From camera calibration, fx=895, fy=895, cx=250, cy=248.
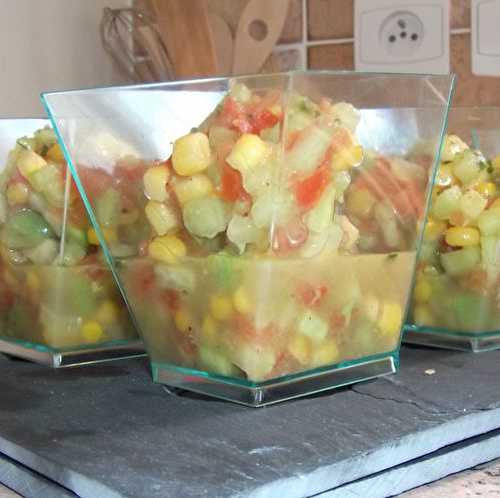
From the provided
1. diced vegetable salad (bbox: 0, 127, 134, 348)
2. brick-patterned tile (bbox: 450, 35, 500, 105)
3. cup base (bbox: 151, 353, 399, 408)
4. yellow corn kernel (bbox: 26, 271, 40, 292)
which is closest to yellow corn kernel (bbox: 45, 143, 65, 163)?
diced vegetable salad (bbox: 0, 127, 134, 348)

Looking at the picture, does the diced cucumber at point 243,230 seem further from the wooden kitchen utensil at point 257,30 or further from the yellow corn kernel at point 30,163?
the wooden kitchen utensil at point 257,30

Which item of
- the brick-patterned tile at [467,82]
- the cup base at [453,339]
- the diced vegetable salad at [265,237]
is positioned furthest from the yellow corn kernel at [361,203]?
the brick-patterned tile at [467,82]

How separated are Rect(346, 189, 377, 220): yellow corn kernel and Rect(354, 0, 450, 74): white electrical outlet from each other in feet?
2.57

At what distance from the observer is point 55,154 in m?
0.81

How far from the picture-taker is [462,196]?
2.68ft

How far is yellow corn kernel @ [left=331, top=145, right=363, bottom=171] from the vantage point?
0.66 metres

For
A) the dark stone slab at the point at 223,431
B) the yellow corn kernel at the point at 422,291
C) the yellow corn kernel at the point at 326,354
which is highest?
the yellow corn kernel at the point at 422,291

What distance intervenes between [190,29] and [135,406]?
1.06m

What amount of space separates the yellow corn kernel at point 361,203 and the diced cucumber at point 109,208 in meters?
0.19

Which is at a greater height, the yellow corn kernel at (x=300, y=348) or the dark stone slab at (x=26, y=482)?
the yellow corn kernel at (x=300, y=348)

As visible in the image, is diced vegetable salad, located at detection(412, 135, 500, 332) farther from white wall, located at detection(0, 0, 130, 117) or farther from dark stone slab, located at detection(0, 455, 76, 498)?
white wall, located at detection(0, 0, 130, 117)

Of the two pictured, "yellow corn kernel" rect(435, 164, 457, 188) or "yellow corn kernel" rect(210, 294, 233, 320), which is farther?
"yellow corn kernel" rect(435, 164, 457, 188)

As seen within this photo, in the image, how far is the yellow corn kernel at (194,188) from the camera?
2.12ft

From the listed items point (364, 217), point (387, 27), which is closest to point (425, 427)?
point (364, 217)
